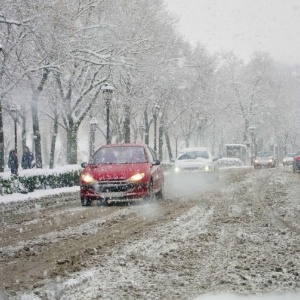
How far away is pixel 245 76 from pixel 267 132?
1039 centimetres

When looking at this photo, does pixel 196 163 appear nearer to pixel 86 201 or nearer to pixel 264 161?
pixel 86 201

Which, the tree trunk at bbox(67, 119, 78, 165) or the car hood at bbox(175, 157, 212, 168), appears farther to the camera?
the tree trunk at bbox(67, 119, 78, 165)

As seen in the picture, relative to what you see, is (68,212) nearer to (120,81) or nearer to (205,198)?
(205,198)

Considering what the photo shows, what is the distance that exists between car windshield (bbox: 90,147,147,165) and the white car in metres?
8.17

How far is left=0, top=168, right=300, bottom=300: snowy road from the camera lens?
523 centimetres

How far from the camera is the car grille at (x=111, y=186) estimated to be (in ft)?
46.5

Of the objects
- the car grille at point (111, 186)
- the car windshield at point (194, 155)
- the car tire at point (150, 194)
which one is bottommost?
the car tire at point (150, 194)

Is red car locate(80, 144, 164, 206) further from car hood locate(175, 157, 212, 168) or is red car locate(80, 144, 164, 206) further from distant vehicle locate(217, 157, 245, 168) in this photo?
distant vehicle locate(217, 157, 245, 168)

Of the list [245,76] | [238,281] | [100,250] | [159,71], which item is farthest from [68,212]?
[245,76]

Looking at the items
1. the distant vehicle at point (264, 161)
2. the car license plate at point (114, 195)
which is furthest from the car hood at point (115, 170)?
the distant vehicle at point (264, 161)

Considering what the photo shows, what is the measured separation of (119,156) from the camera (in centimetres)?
1580

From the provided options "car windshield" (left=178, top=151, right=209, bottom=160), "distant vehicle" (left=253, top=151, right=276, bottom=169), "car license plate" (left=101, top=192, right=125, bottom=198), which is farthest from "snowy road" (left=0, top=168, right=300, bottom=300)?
"distant vehicle" (left=253, top=151, right=276, bottom=169)

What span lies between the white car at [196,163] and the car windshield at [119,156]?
26.8ft

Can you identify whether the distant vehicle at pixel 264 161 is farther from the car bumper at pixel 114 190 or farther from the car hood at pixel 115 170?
the car bumper at pixel 114 190
